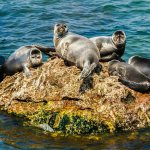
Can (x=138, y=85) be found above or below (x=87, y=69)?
below

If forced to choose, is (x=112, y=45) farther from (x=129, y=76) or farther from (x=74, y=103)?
(x=74, y=103)

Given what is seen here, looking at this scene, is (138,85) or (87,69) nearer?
(87,69)

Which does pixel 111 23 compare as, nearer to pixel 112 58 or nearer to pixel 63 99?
pixel 112 58

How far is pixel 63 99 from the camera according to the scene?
31.6 feet

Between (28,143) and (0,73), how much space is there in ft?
10.7

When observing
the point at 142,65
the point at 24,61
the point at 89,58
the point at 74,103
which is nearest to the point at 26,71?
the point at 24,61

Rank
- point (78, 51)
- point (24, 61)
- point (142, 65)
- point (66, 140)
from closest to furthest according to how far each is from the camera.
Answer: point (66, 140) < point (78, 51) < point (142, 65) < point (24, 61)

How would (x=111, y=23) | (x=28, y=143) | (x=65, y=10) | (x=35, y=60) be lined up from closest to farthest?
1. (x=28, y=143)
2. (x=35, y=60)
3. (x=111, y=23)
4. (x=65, y=10)

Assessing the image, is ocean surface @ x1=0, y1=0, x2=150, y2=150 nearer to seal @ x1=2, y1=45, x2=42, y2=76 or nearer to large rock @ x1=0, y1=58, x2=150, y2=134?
large rock @ x1=0, y1=58, x2=150, y2=134

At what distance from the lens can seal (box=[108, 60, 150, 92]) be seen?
388 inches

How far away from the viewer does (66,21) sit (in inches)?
723

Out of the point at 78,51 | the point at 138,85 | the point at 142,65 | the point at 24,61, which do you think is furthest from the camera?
the point at 24,61

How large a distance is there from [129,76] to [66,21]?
8456 millimetres

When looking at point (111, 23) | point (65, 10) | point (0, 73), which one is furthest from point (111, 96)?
point (65, 10)
